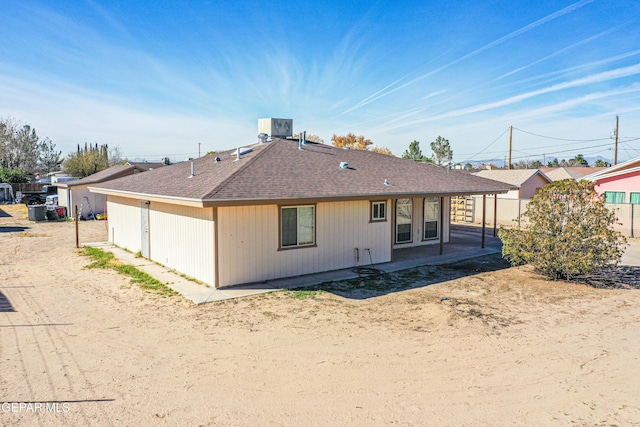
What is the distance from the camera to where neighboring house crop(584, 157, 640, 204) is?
74.4ft

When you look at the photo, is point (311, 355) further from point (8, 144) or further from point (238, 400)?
point (8, 144)

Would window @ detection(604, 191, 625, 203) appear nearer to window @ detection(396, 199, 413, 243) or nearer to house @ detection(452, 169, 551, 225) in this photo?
house @ detection(452, 169, 551, 225)

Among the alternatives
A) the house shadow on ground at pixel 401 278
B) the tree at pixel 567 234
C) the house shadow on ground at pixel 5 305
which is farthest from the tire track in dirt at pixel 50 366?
the tree at pixel 567 234

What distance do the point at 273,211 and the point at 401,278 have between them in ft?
13.0

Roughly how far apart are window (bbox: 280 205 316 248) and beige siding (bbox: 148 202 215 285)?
1.97 metres

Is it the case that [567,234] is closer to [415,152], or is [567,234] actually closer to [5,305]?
[5,305]

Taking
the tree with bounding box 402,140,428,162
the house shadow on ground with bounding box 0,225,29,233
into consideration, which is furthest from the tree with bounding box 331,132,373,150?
the house shadow on ground with bounding box 0,225,29,233

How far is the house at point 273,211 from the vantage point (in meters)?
10.2

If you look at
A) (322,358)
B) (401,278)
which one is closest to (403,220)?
(401,278)

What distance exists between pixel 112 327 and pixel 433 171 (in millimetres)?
12978

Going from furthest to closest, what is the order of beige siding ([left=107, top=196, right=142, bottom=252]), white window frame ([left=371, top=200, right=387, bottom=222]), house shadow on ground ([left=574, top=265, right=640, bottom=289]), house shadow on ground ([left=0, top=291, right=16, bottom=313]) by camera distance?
beige siding ([left=107, top=196, right=142, bottom=252]) → white window frame ([left=371, top=200, right=387, bottom=222]) → house shadow on ground ([left=574, top=265, right=640, bottom=289]) → house shadow on ground ([left=0, top=291, right=16, bottom=313])

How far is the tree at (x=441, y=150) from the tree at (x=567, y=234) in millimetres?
49192

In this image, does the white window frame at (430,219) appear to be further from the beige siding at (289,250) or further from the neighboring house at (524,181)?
the neighboring house at (524,181)

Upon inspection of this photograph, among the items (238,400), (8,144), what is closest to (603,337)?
(238,400)
